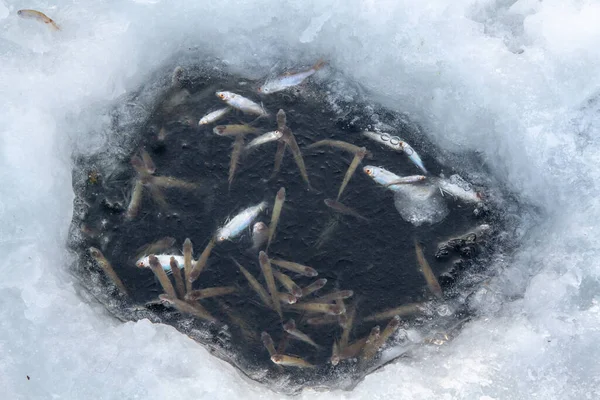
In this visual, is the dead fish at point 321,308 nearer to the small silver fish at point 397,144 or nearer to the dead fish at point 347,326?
the dead fish at point 347,326

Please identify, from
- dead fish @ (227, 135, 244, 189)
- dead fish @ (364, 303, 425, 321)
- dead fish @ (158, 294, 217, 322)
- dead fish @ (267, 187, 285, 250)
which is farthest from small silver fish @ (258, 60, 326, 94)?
dead fish @ (364, 303, 425, 321)

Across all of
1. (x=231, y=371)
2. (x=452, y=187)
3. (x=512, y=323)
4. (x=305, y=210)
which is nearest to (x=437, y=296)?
(x=512, y=323)

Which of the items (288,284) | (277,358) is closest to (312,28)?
(288,284)

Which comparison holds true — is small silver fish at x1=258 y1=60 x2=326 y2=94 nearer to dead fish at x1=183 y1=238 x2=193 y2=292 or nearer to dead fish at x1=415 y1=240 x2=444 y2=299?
dead fish at x1=183 y1=238 x2=193 y2=292

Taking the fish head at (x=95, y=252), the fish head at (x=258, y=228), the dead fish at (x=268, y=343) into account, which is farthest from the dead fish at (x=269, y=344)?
the fish head at (x=95, y=252)

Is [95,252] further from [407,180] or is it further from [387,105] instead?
[387,105]
